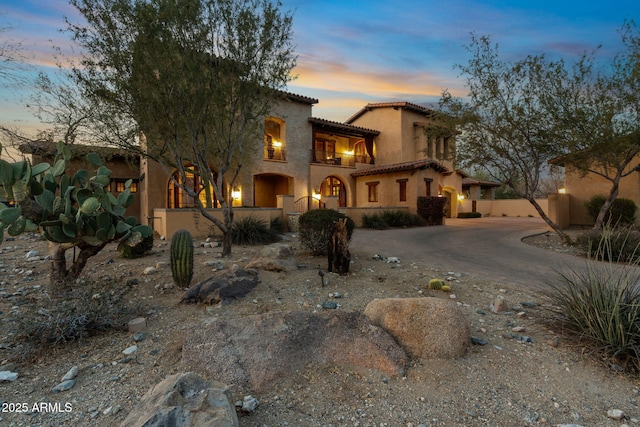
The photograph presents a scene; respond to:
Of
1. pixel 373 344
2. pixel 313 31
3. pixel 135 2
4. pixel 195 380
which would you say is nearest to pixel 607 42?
pixel 313 31

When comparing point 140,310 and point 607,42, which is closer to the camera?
point 140,310

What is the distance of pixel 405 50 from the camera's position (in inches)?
448

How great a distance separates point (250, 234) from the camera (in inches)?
381

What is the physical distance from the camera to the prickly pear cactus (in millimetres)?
3793

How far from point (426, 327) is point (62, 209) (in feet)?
16.6

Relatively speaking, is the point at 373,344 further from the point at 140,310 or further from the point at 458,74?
the point at 458,74

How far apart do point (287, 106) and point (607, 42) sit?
15.1 metres

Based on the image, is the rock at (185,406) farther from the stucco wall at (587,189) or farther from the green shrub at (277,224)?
the stucco wall at (587,189)

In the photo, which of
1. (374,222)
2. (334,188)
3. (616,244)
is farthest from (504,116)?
(334,188)

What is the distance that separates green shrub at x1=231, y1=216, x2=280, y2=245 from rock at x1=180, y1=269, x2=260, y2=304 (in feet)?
15.7

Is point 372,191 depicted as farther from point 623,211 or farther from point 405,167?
point 623,211

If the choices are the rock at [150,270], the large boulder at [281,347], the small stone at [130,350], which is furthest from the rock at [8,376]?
the rock at [150,270]

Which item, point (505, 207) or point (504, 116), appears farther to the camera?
point (505, 207)

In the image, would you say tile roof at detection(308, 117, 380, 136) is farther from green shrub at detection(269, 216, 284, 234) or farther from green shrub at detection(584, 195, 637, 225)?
green shrub at detection(584, 195, 637, 225)
